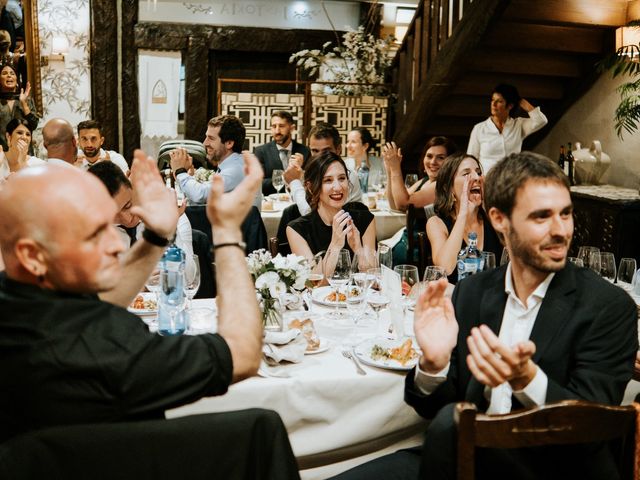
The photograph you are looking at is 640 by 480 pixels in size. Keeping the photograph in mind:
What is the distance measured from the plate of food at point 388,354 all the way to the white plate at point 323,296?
358 millimetres

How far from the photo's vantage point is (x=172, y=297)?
2250 mm

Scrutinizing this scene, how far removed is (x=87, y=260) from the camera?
117 cm

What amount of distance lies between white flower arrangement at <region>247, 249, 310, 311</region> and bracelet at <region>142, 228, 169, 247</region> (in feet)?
2.16

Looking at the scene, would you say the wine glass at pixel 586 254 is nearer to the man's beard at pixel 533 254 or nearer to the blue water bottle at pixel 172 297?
the man's beard at pixel 533 254

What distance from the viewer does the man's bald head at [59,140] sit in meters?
4.55

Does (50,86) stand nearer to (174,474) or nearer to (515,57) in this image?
(515,57)

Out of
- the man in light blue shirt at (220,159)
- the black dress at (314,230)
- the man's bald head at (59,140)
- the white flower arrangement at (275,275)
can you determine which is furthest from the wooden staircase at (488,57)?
the white flower arrangement at (275,275)

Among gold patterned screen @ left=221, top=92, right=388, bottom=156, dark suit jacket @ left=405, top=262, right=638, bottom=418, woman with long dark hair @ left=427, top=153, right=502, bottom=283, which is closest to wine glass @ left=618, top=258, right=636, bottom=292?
woman with long dark hair @ left=427, top=153, right=502, bottom=283

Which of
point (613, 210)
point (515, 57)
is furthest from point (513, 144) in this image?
point (613, 210)

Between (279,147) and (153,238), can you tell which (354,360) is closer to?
(153,238)

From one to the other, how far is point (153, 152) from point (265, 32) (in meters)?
2.00

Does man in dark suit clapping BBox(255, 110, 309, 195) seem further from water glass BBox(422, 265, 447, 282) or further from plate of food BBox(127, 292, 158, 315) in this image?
water glass BBox(422, 265, 447, 282)

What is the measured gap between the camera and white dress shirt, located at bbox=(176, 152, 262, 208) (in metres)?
4.64

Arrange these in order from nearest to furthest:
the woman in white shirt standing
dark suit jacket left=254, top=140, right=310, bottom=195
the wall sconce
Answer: the wall sconce, the woman in white shirt standing, dark suit jacket left=254, top=140, right=310, bottom=195
